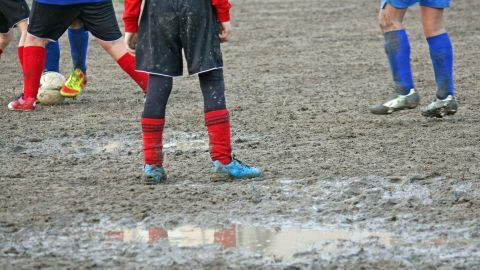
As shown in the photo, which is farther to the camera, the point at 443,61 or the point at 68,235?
the point at 443,61

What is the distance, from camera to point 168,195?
245 inches

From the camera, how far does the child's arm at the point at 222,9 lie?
6320 millimetres

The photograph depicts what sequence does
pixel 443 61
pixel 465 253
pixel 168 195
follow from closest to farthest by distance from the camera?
pixel 465 253, pixel 168 195, pixel 443 61

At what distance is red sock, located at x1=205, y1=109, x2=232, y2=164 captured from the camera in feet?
21.1

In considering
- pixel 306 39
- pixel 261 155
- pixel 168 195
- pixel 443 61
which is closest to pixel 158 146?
pixel 168 195

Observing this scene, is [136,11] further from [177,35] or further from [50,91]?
[50,91]

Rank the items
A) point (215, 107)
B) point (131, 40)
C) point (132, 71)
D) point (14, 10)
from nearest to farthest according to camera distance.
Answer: point (215, 107), point (131, 40), point (132, 71), point (14, 10)

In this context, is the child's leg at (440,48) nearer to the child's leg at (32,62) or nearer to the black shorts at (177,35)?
the black shorts at (177,35)

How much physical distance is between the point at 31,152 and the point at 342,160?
240cm

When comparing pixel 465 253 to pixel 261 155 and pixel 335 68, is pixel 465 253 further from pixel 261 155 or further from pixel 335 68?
pixel 335 68

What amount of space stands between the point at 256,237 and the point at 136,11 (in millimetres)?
1795

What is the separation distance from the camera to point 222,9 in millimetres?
6344

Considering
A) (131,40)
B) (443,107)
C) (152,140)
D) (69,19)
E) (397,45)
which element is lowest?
(443,107)

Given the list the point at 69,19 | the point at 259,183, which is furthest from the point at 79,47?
the point at 259,183
